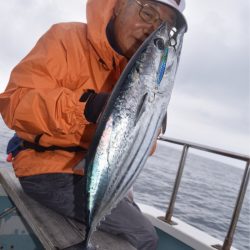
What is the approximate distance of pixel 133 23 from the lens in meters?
2.47

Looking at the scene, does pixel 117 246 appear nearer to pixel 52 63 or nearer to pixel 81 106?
pixel 81 106

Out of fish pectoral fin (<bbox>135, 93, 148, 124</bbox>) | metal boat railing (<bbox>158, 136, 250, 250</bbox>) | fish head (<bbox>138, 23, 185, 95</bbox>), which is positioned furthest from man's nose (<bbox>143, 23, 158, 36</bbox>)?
metal boat railing (<bbox>158, 136, 250, 250</bbox>)

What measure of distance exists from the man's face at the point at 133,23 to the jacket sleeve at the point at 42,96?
1.48 ft

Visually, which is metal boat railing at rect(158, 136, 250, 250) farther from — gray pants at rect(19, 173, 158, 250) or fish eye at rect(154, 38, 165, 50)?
fish eye at rect(154, 38, 165, 50)

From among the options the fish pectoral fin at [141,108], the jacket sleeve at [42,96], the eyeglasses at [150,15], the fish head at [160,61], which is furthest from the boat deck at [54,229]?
the eyeglasses at [150,15]

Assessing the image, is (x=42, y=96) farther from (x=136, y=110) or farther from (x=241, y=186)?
(x=241, y=186)

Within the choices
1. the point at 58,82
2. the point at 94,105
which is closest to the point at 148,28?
the point at 58,82

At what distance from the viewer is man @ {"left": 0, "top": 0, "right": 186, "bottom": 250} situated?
7.91 ft

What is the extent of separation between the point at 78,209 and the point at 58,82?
99 centimetres

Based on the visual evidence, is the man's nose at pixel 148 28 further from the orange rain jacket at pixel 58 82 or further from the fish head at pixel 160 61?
the fish head at pixel 160 61

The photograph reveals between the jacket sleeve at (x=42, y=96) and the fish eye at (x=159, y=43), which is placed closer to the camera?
the fish eye at (x=159, y=43)

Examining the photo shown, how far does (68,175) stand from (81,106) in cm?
94

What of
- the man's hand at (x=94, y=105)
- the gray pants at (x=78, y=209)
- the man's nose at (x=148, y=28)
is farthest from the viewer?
the gray pants at (x=78, y=209)

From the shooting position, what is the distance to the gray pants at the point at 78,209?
101 inches
